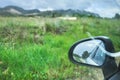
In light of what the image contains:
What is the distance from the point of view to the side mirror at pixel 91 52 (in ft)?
4.56

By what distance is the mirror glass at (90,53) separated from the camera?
1463 millimetres

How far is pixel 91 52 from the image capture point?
5.17 feet

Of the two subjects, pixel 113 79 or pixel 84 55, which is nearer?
pixel 113 79

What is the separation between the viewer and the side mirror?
1390 millimetres

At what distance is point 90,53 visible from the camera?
157 centimetres

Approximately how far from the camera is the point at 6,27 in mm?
9164

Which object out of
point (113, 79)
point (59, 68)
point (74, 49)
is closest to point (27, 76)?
point (59, 68)

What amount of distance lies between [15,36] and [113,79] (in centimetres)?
678

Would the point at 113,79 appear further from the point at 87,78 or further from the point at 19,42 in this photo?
the point at 19,42

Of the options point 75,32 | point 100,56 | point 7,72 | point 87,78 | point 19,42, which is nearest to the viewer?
point 100,56

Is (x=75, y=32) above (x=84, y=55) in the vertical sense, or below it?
below

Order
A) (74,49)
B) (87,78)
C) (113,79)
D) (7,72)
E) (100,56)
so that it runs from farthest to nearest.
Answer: (87,78) < (7,72) < (74,49) < (100,56) < (113,79)

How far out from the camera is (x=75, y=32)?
10086mm

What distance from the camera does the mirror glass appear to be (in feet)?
4.80
